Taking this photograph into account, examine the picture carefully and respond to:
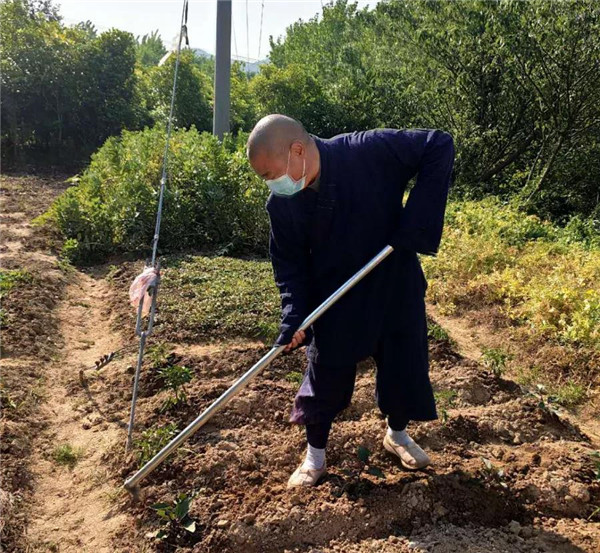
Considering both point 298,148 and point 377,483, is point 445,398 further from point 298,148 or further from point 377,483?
point 298,148

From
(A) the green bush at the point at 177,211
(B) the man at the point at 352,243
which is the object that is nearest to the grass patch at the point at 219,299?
(A) the green bush at the point at 177,211

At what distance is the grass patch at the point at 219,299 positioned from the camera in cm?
432

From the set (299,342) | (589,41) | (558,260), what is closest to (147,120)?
(589,41)

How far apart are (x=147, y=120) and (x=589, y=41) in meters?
10.8

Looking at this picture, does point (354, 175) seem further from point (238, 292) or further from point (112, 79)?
point (112, 79)

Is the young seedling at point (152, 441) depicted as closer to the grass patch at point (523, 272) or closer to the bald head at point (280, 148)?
the bald head at point (280, 148)

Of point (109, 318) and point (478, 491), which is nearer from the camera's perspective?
point (478, 491)

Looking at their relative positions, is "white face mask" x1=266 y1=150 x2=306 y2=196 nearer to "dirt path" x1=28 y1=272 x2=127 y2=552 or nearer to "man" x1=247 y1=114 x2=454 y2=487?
"man" x1=247 y1=114 x2=454 y2=487

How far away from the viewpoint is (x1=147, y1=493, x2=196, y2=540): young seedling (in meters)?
2.35

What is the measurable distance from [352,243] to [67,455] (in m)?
1.98

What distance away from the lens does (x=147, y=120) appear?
48.1ft

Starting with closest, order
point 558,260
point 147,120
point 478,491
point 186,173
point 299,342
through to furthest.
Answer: point 299,342 → point 478,491 → point 558,260 → point 186,173 → point 147,120

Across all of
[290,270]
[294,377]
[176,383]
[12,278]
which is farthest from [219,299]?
[290,270]

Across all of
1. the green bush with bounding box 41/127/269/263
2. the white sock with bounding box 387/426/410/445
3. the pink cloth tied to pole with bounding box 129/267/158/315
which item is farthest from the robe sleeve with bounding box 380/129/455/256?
the green bush with bounding box 41/127/269/263
